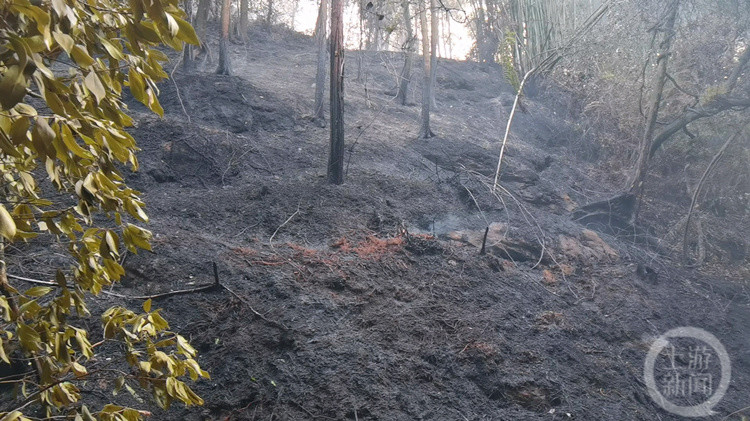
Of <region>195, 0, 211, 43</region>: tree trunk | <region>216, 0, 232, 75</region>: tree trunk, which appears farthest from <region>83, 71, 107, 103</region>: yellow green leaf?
<region>195, 0, 211, 43</region>: tree trunk

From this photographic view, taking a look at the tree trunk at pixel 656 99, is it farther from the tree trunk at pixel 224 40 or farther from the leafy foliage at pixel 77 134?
the leafy foliage at pixel 77 134

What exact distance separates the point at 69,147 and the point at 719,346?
7362 millimetres

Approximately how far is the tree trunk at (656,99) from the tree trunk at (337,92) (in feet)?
17.9

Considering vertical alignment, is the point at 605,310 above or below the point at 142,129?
below

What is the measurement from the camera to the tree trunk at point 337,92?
23.1ft

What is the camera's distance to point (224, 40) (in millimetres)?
10109

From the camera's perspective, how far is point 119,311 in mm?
2334

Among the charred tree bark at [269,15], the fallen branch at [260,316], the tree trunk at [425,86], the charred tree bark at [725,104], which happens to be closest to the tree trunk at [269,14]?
the charred tree bark at [269,15]

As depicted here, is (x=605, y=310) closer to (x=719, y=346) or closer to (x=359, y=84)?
(x=719, y=346)

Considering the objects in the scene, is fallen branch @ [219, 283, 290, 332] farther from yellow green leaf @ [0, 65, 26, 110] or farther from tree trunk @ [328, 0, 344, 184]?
yellow green leaf @ [0, 65, 26, 110]

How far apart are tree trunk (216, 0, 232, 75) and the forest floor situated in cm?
34

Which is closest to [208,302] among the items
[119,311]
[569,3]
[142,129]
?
[119,311]
